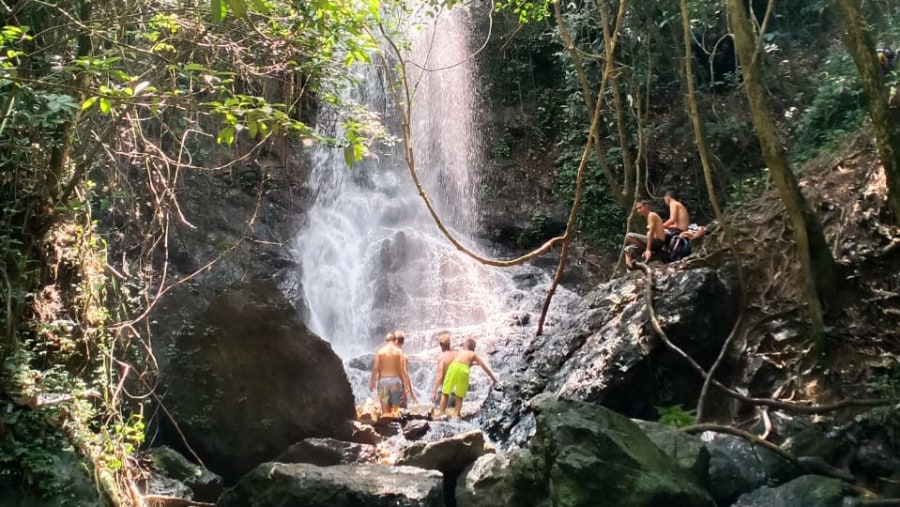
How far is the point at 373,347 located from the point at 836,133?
26.1 ft

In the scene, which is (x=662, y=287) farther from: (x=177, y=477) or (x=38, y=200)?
(x=38, y=200)

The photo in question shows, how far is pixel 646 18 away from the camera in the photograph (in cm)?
1206

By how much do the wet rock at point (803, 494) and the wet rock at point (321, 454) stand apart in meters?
3.50

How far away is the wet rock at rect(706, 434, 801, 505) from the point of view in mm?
5074

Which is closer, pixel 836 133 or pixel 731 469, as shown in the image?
pixel 731 469

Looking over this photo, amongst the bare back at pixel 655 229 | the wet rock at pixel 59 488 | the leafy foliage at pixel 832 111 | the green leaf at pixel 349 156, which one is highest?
the leafy foliage at pixel 832 111

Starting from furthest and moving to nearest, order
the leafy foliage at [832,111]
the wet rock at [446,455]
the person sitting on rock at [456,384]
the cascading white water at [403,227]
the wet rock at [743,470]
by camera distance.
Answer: the cascading white water at [403,227] < the leafy foliage at [832,111] < the person sitting on rock at [456,384] < the wet rock at [446,455] < the wet rock at [743,470]

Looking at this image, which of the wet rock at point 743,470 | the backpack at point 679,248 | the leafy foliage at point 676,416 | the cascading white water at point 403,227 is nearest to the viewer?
the wet rock at point 743,470

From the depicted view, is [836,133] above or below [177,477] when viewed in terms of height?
above

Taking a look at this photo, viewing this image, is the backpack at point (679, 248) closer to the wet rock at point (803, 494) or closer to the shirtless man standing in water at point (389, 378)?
the shirtless man standing in water at point (389, 378)

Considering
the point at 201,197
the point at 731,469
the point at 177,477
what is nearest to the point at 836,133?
the point at 731,469

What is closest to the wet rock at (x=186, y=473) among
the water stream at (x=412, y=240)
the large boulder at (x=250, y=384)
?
the large boulder at (x=250, y=384)

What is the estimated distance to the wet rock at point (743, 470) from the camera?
16.6 ft

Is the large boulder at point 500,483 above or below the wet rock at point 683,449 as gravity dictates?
below
